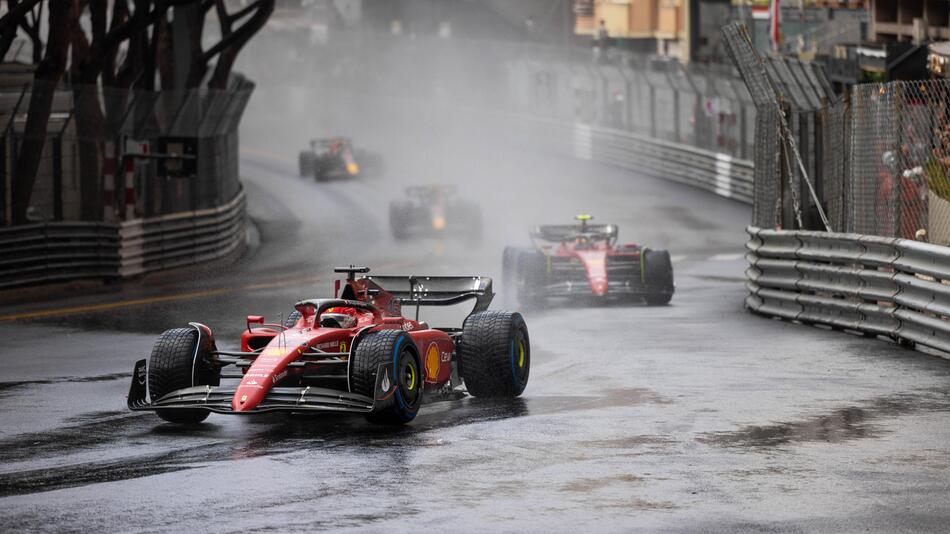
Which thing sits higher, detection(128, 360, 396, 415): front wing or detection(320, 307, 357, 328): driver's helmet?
detection(320, 307, 357, 328): driver's helmet

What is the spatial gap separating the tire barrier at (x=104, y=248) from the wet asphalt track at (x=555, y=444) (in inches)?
147

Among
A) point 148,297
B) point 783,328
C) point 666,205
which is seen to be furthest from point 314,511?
point 666,205

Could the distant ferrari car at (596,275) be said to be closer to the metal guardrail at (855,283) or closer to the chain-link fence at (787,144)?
the metal guardrail at (855,283)

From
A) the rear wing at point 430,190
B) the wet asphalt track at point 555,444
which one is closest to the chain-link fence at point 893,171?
the wet asphalt track at point 555,444

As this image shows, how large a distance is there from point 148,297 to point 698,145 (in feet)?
81.8

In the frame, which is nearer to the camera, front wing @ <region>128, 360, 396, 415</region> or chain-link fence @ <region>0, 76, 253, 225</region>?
front wing @ <region>128, 360, 396, 415</region>

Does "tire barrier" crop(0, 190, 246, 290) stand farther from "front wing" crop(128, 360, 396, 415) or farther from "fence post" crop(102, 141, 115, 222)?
"front wing" crop(128, 360, 396, 415)

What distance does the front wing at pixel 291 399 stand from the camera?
38.7 ft

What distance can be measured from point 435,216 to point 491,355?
23284mm

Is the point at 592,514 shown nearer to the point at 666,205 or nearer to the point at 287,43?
the point at 666,205

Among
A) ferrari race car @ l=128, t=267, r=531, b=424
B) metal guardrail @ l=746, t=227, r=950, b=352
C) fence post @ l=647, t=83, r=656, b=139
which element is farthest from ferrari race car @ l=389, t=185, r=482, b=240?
ferrari race car @ l=128, t=267, r=531, b=424

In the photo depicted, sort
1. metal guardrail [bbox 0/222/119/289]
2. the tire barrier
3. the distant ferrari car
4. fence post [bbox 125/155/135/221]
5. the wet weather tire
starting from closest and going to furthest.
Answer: the distant ferrari car
metal guardrail [bbox 0/222/119/289]
the tire barrier
fence post [bbox 125/155/135/221]
the wet weather tire

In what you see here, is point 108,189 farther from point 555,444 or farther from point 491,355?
point 555,444

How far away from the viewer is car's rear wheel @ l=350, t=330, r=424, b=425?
1191cm
